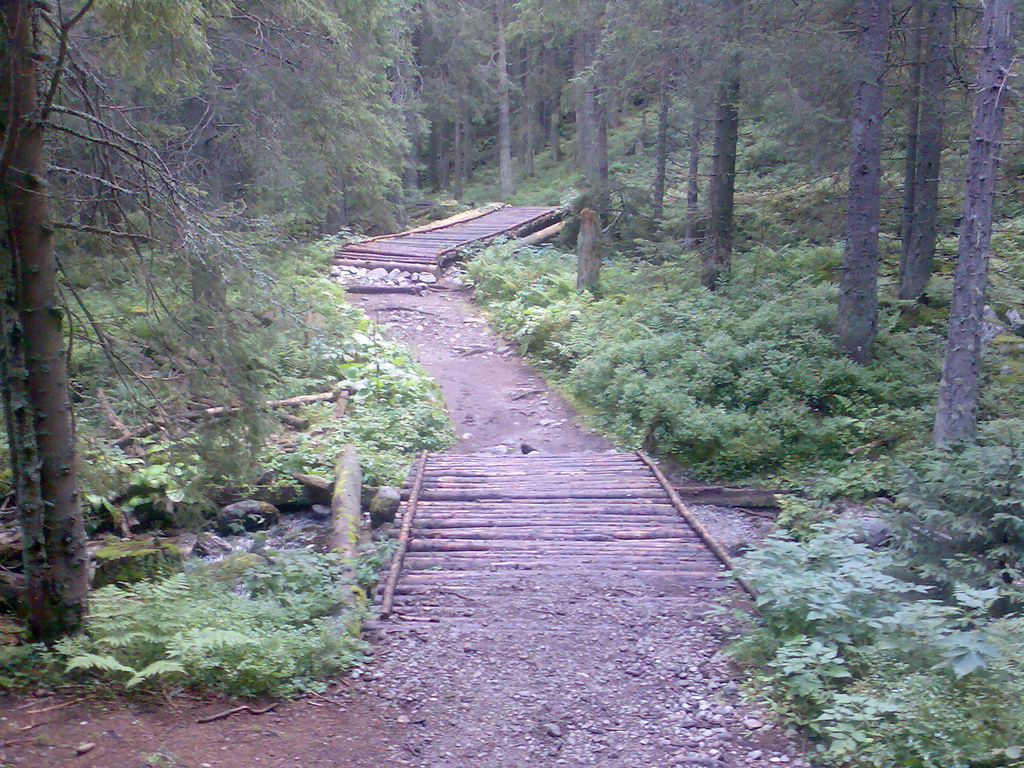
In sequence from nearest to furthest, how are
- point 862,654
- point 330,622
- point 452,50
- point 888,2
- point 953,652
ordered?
point 953,652, point 862,654, point 330,622, point 888,2, point 452,50

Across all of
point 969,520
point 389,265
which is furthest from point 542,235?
point 969,520

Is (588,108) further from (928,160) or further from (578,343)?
(928,160)

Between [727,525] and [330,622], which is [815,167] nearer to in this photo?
[727,525]

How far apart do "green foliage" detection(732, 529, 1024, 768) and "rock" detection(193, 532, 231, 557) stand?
16.8ft

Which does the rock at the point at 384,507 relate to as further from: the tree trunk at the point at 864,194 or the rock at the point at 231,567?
the tree trunk at the point at 864,194

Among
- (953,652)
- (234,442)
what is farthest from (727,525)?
(234,442)

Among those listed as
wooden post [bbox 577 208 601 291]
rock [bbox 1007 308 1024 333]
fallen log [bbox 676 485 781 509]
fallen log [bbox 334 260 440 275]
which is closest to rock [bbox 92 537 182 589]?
fallen log [bbox 676 485 781 509]

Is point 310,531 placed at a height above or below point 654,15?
below

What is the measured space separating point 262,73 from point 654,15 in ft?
22.3

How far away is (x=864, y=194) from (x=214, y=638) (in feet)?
33.6

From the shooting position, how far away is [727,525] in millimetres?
9188

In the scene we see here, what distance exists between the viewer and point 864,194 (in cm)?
1148

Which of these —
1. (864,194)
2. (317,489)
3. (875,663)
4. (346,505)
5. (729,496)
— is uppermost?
(864,194)

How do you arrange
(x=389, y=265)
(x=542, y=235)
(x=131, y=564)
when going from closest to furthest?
1. (x=131, y=564)
2. (x=389, y=265)
3. (x=542, y=235)
